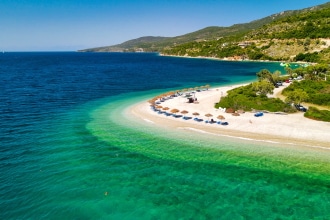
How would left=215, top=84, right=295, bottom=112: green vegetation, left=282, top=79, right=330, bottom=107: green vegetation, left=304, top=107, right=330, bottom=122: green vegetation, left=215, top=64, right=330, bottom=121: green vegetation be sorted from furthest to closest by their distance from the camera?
left=215, top=84, right=295, bottom=112: green vegetation, left=282, top=79, right=330, bottom=107: green vegetation, left=215, top=64, right=330, bottom=121: green vegetation, left=304, top=107, right=330, bottom=122: green vegetation

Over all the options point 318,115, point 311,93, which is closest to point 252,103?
point 318,115

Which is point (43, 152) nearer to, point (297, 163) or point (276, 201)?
point (276, 201)

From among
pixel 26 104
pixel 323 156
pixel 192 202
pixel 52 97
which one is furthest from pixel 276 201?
pixel 52 97

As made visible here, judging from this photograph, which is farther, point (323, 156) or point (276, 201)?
point (323, 156)

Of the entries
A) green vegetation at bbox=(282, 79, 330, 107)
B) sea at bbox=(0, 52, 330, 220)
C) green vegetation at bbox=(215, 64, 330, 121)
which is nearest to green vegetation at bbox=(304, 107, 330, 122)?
green vegetation at bbox=(215, 64, 330, 121)

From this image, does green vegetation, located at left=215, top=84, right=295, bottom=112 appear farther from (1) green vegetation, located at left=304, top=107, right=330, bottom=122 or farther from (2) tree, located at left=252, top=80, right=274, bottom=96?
(1) green vegetation, located at left=304, top=107, right=330, bottom=122

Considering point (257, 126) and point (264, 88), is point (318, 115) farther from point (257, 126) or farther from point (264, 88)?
point (264, 88)

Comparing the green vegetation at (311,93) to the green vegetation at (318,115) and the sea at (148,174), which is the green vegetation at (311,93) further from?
the sea at (148,174)

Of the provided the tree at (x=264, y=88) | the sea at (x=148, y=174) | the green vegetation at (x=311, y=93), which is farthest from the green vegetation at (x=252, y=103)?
the sea at (x=148, y=174)
